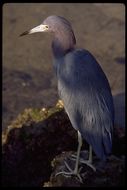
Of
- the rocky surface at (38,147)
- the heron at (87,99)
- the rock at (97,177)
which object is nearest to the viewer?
the heron at (87,99)

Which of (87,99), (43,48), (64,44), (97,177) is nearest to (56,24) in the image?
(64,44)

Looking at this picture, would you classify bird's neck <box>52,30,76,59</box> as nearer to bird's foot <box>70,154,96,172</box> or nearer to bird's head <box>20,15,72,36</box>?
bird's head <box>20,15,72,36</box>

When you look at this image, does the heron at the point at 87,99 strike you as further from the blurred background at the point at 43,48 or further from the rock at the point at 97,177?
the blurred background at the point at 43,48

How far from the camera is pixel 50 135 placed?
4.50m

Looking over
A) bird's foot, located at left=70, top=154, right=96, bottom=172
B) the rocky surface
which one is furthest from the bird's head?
bird's foot, located at left=70, top=154, right=96, bottom=172

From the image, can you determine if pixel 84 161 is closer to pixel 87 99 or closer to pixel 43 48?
pixel 87 99

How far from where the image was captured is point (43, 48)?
8156 mm

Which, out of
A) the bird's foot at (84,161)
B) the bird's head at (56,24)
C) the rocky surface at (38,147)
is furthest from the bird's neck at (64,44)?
the bird's foot at (84,161)

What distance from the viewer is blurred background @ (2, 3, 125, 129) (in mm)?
7020

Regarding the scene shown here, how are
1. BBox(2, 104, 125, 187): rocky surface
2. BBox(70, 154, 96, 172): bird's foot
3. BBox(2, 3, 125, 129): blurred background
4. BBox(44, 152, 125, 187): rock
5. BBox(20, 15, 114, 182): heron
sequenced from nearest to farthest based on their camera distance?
1. BBox(20, 15, 114, 182): heron
2. BBox(44, 152, 125, 187): rock
3. BBox(70, 154, 96, 172): bird's foot
4. BBox(2, 104, 125, 187): rocky surface
5. BBox(2, 3, 125, 129): blurred background

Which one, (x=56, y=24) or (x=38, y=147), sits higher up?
(x=56, y=24)

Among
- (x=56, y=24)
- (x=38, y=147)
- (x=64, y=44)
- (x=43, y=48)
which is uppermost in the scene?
(x=56, y=24)

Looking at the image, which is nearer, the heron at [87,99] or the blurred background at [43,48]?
the heron at [87,99]

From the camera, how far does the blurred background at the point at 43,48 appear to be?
23.0 ft
